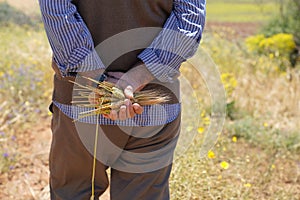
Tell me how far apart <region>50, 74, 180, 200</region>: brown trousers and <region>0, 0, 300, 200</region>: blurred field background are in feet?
1.49

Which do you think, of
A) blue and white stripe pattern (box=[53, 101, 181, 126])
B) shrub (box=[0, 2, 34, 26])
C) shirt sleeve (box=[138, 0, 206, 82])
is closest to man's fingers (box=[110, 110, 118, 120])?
blue and white stripe pattern (box=[53, 101, 181, 126])

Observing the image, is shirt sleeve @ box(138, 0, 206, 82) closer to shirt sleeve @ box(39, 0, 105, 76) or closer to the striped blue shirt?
the striped blue shirt

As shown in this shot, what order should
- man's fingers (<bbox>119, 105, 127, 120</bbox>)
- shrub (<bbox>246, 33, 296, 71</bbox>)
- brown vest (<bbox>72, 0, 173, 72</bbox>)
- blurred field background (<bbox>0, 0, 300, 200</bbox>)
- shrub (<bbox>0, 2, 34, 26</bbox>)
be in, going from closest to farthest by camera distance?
1. man's fingers (<bbox>119, 105, 127, 120</bbox>)
2. brown vest (<bbox>72, 0, 173, 72</bbox>)
3. blurred field background (<bbox>0, 0, 300, 200</bbox>)
4. shrub (<bbox>246, 33, 296, 71</bbox>)
5. shrub (<bbox>0, 2, 34, 26</bbox>)

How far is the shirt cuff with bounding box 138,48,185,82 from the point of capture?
1824 millimetres

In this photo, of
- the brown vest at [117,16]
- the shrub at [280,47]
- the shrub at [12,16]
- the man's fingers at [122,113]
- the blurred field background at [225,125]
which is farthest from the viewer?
the shrub at [12,16]

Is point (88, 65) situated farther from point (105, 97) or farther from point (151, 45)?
point (151, 45)

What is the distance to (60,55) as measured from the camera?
1.82m

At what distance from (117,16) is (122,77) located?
0.22 meters

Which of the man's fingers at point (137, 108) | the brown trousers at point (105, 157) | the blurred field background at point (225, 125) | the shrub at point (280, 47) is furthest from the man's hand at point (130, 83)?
the shrub at point (280, 47)

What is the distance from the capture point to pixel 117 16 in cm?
182

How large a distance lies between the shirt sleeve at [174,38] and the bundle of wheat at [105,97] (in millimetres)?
98

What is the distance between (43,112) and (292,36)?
364 centimetres

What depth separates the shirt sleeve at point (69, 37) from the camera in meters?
1.73

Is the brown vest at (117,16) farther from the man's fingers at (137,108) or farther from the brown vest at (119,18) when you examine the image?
the man's fingers at (137,108)
